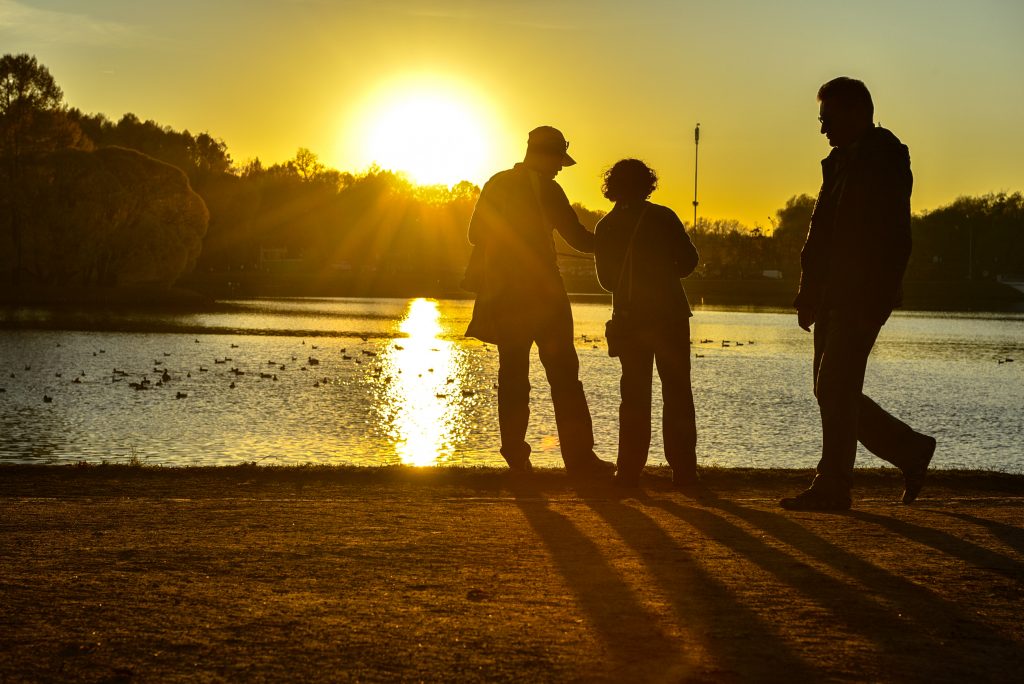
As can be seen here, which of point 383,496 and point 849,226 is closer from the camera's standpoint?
point 849,226

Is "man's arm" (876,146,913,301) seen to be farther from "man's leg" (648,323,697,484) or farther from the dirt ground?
"man's leg" (648,323,697,484)

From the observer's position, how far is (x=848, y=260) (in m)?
7.34

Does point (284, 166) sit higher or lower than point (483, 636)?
higher

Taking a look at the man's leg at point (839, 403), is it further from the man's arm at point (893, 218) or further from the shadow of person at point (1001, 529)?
the shadow of person at point (1001, 529)

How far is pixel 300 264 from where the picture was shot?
14625cm

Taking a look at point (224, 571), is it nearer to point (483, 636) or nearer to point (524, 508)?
point (483, 636)

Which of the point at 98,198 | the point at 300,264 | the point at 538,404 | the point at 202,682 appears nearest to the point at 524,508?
the point at 202,682

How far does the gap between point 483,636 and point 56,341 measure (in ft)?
126

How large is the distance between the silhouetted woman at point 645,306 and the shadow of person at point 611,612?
1832 mm

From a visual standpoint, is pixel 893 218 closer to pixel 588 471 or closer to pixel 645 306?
pixel 645 306

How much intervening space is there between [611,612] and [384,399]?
20.1m

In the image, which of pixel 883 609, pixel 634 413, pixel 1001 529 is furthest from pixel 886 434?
pixel 883 609

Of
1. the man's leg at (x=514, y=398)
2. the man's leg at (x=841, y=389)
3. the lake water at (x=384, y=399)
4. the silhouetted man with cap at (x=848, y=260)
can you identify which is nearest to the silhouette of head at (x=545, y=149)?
the man's leg at (x=514, y=398)

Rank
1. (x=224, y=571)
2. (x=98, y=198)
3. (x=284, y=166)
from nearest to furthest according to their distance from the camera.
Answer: (x=224, y=571) → (x=98, y=198) → (x=284, y=166)
